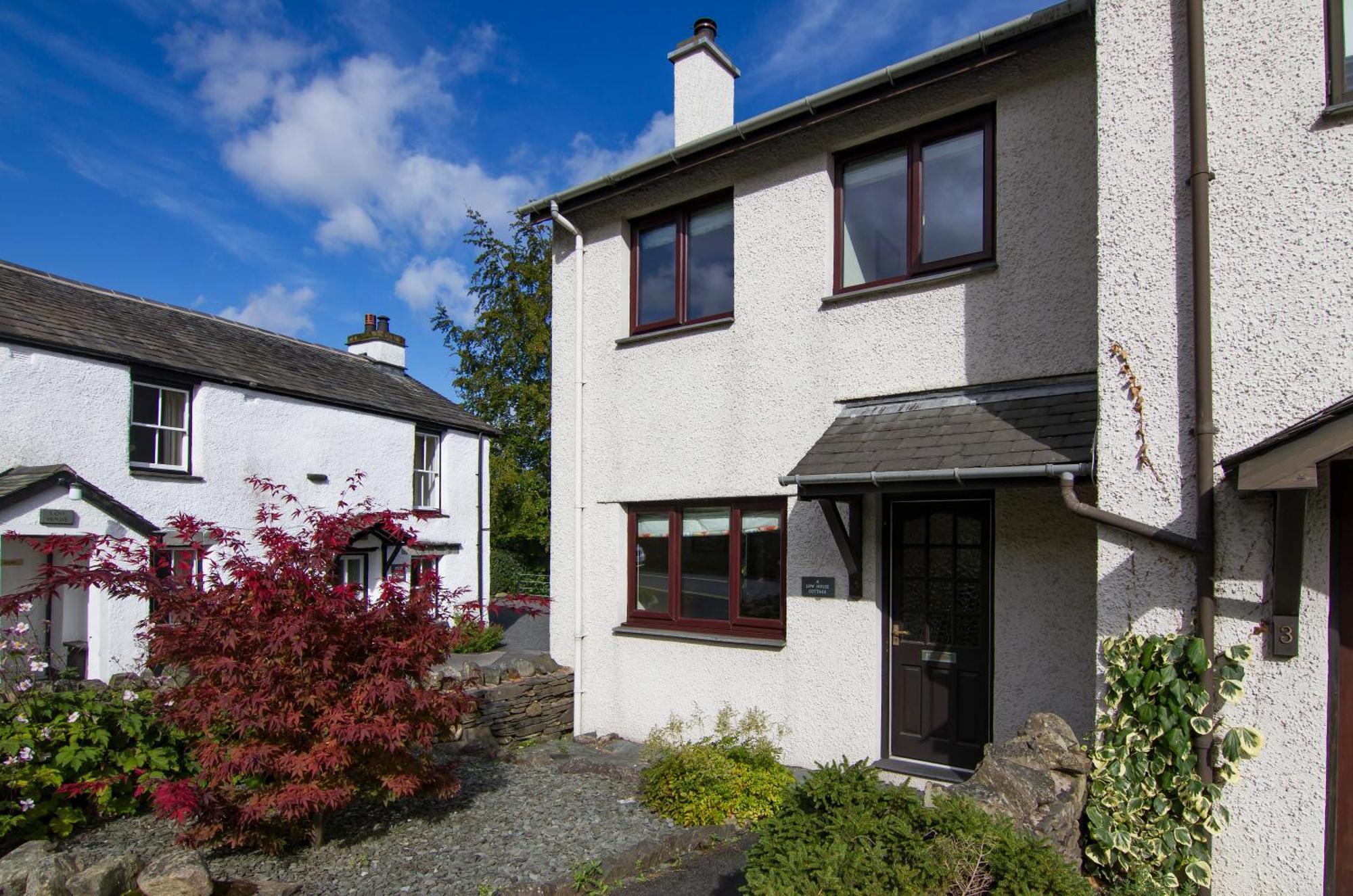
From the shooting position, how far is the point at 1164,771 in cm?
418

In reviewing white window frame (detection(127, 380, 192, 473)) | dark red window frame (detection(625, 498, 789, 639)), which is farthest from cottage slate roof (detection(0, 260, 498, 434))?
dark red window frame (detection(625, 498, 789, 639))

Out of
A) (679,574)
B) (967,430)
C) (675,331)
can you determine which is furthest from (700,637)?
(967,430)

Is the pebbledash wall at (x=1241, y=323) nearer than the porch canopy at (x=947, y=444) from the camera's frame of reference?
Yes

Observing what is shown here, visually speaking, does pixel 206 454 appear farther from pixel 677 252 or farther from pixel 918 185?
pixel 918 185

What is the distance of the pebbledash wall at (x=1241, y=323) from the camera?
4.01m

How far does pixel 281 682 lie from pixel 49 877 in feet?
4.41

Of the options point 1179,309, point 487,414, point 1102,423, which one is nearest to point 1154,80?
point 1179,309

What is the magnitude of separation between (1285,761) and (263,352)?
16709 millimetres

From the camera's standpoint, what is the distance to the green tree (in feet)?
91.7

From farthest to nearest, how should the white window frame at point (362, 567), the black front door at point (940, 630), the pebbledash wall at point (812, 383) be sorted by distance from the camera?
the white window frame at point (362, 567)
the black front door at point (940, 630)
the pebbledash wall at point (812, 383)

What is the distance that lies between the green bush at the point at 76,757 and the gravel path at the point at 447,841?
0.21m

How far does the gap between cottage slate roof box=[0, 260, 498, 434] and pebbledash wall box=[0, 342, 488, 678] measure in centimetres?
24

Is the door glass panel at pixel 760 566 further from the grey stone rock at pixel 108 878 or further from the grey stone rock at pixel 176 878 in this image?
the grey stone rock at pixel 108 878

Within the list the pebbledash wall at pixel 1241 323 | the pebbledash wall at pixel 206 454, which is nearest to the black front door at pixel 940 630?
the pebbledash wall at pixel 1241 323
